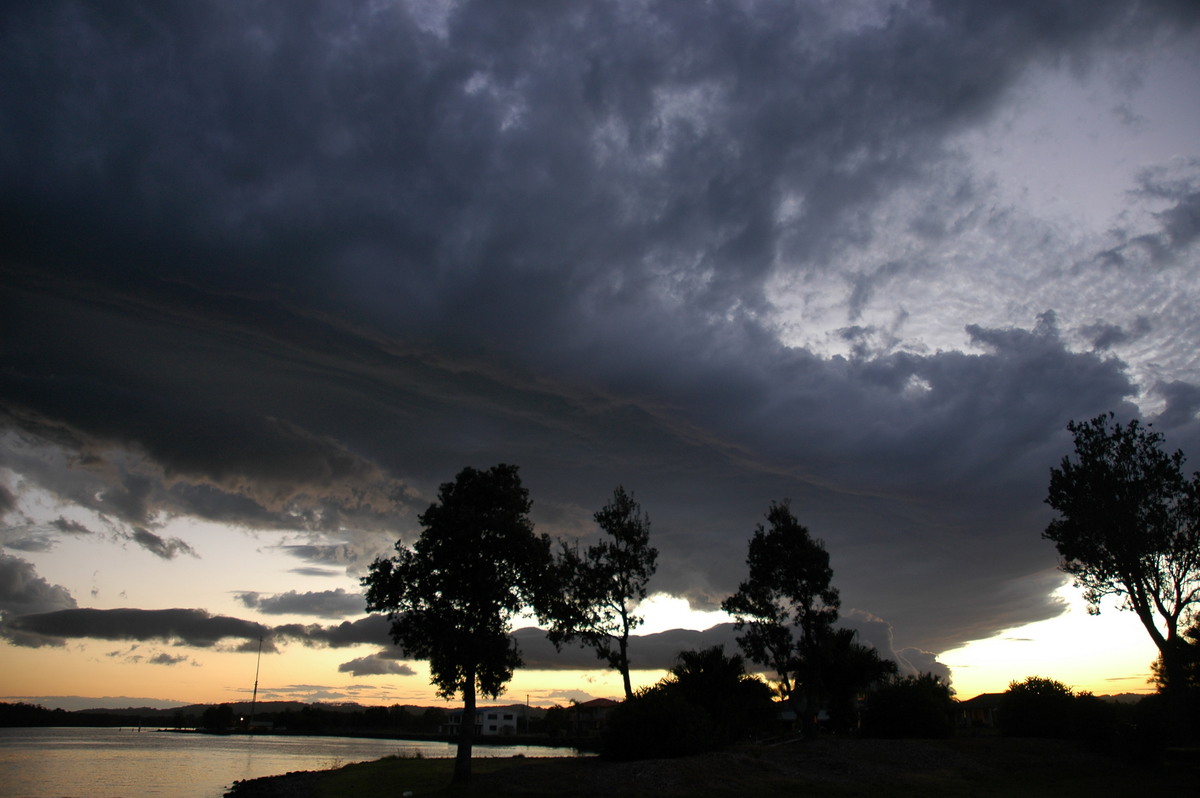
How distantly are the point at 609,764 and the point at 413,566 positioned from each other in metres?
12.5

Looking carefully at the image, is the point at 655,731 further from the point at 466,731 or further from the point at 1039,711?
the point at 1039,711

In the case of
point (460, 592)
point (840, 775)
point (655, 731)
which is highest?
point (460, 592)

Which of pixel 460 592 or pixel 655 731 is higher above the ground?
pixel 460 592

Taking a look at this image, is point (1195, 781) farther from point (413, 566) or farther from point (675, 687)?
point (413, 566)

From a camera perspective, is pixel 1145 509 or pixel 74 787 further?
pixel 74 787

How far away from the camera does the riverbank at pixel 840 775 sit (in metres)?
25.7

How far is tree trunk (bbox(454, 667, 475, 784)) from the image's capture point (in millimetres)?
29188

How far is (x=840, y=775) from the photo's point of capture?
96.3 feet

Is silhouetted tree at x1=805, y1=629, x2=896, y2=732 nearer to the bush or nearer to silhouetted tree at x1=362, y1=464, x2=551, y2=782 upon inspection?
the bush

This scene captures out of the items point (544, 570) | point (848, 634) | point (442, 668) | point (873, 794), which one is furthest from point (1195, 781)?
point (442, 668)

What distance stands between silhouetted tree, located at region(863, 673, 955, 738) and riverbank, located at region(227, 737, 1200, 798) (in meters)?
4.02

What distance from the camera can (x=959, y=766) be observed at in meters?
31.8

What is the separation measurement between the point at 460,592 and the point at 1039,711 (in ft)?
133

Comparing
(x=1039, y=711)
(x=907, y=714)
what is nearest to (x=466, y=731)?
(x=907, y=714)
